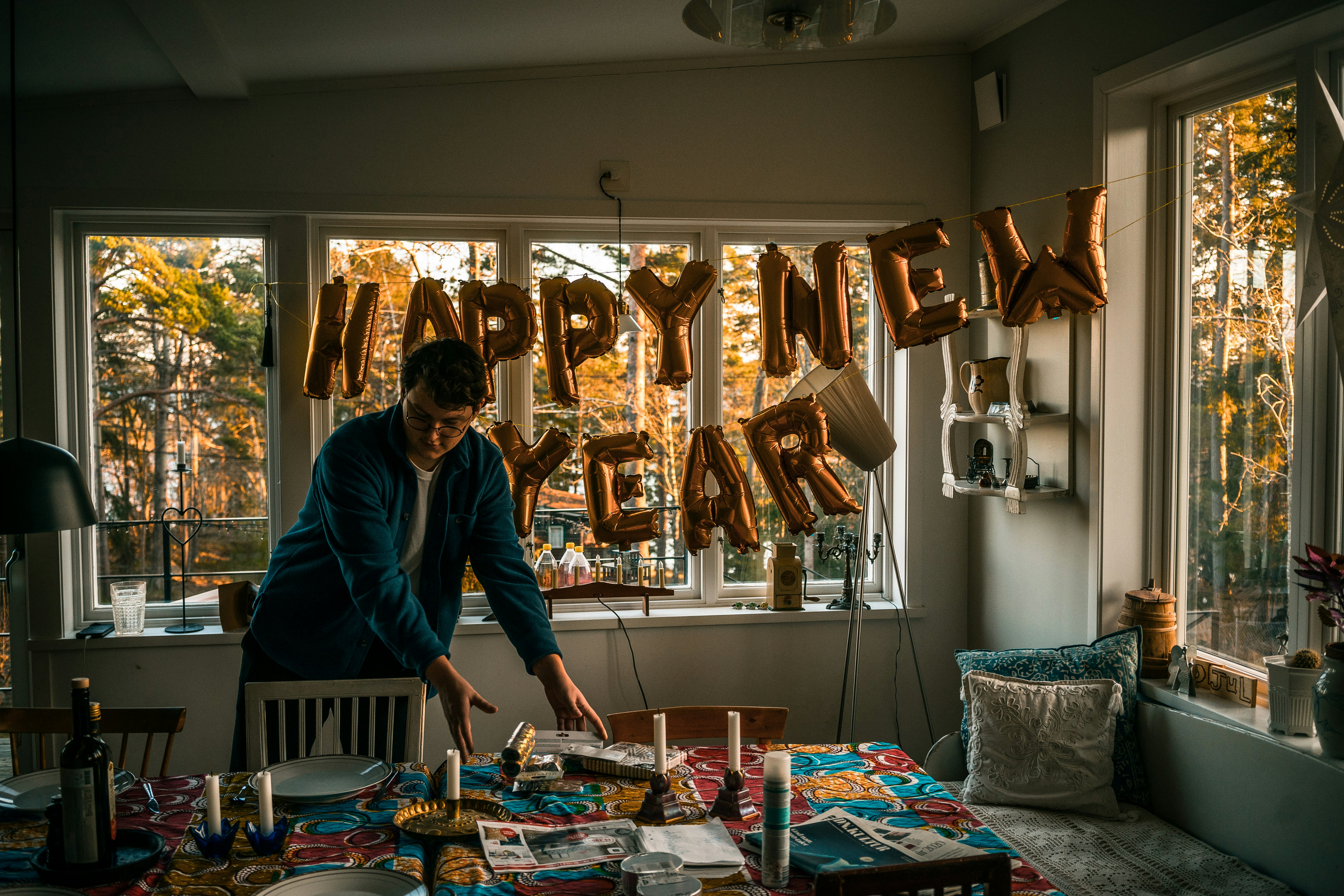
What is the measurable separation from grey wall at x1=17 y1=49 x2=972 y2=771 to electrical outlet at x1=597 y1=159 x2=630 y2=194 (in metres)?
0.03

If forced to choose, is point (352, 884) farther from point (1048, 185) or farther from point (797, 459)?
point (1048, 185)

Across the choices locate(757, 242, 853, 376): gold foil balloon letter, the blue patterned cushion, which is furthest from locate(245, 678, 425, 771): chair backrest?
the blue patterned cushion

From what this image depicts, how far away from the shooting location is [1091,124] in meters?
2.83

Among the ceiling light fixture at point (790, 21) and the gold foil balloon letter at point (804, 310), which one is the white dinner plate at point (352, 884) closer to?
the ceiling light fixture at point (790, 21)

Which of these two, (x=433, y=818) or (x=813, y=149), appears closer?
(x=433, y=818)

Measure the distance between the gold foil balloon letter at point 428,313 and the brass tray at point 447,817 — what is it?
1.61 meters

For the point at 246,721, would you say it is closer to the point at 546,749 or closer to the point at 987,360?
the point at 546,749

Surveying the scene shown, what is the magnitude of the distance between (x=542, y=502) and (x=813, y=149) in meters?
1.63

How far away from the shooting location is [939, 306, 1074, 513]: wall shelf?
9.60 ft

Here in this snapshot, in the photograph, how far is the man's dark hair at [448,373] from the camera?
2061mm

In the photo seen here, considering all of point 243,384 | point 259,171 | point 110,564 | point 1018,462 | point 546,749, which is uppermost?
point 259,171

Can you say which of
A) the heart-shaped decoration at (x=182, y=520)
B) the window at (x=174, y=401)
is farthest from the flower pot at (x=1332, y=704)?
the heart-shaped decoration at (x=182, y=520)

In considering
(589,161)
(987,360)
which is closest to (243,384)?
(589,161)

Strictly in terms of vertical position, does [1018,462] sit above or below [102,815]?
above
